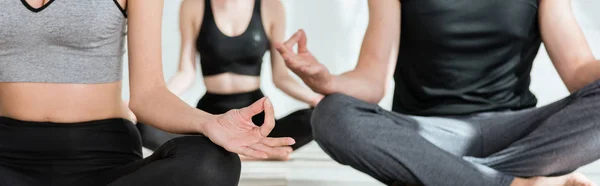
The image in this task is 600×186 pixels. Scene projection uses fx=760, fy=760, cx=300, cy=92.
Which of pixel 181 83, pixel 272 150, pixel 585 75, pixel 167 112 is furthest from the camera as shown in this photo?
pixel 181 83

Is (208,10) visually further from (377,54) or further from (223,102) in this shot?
(377,54)

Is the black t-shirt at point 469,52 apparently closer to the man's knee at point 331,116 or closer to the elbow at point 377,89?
the elbow at point 377,89

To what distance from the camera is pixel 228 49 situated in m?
2.94

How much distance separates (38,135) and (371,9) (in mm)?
953

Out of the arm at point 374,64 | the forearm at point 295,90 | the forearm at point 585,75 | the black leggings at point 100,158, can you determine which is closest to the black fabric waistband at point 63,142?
the black leggings at point 100,158

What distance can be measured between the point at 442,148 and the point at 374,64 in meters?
0.28

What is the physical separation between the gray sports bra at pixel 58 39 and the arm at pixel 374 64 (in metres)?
0.46

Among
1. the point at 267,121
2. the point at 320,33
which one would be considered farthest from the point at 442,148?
the point at 320,33

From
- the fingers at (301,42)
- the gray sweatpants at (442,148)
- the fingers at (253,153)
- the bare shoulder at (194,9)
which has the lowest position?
the bare shoulder at (194,9)

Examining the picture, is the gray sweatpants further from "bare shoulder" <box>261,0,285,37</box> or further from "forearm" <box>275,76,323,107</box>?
"bare shoulder" <box>261,0,285,37</box>

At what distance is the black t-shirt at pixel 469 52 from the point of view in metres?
1.92

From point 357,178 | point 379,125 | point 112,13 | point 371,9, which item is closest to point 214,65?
point 357,178

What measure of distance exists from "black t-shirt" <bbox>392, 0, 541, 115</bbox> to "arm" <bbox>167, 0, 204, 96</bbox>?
116cm

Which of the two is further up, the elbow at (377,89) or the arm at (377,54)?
the arm at (377,54)
